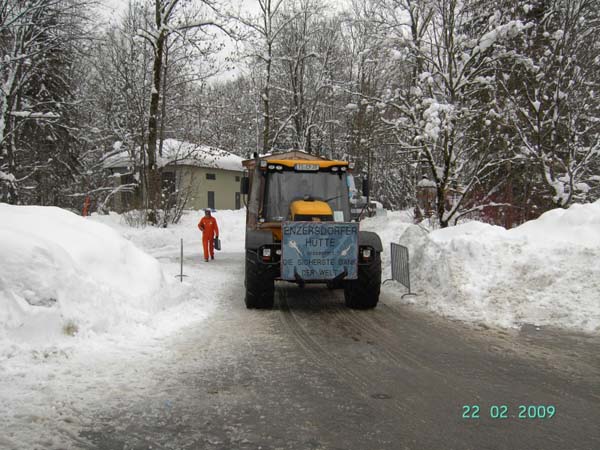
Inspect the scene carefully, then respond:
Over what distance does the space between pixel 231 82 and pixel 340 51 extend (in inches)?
1012

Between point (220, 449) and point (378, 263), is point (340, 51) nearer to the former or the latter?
point (378, 263)

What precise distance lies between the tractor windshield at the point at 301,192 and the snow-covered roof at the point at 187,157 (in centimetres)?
1489

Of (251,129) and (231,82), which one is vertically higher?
(231,82)

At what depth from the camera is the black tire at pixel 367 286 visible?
29.9 ft

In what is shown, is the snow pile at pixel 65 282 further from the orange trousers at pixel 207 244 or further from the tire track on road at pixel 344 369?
the orange trousers at pixel 207 244

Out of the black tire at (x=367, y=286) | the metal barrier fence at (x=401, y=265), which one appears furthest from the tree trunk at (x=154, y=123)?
the black tire at (x=367, y=286)

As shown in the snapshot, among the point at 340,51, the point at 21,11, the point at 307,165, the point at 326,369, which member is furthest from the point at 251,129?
the point at 326,369

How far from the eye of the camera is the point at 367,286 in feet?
29.9

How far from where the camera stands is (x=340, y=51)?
35781 millimetres

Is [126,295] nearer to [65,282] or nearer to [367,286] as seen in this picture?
[65,282]

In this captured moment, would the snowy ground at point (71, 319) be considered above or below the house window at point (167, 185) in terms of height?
below

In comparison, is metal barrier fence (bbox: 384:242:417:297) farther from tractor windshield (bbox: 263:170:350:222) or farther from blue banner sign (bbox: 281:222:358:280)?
blue banner sign (bbox: 281:222:358:280)

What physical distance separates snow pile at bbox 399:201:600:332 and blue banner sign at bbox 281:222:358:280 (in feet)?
6.26

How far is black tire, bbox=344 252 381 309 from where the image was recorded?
29.9 feet
